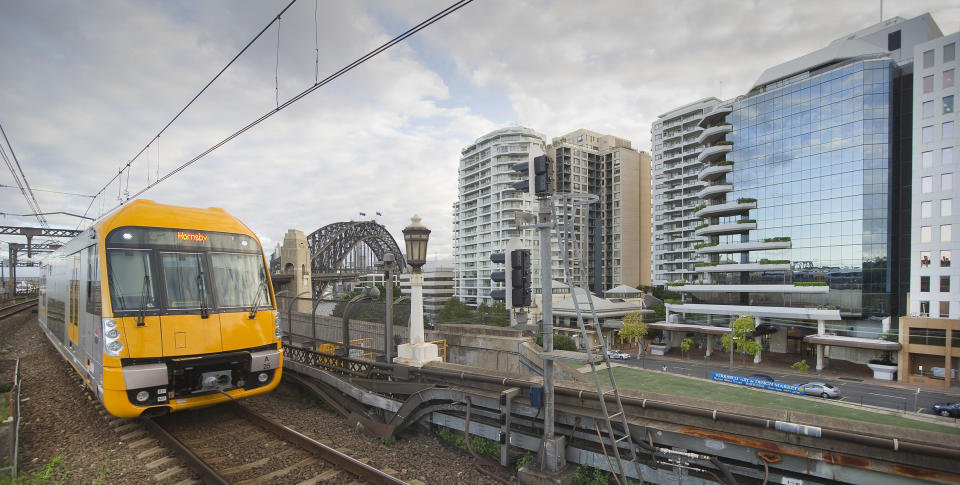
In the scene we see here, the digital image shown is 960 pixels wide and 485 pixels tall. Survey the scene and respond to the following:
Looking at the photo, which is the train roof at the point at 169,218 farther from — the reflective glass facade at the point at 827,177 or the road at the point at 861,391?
the reflective glass facade at the point at 827,177

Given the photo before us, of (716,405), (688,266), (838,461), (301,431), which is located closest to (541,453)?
(716,405)

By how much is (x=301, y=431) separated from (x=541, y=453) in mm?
4583

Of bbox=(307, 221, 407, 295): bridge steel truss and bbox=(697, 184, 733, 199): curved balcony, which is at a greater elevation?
bbox=(697, 184, 733, 199): curved balcony

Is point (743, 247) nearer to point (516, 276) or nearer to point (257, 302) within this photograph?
point (516, 276)

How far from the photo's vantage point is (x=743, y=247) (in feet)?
154

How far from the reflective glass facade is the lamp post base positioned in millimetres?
44442

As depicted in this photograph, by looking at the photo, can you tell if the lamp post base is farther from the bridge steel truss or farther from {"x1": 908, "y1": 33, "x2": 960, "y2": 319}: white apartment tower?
the bridge steel truss

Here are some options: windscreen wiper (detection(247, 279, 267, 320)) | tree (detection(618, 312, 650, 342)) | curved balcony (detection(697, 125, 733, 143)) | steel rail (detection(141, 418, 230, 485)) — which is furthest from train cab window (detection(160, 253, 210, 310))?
curved balcony (detection(697, 125, 733, 143))

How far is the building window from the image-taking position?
40312mm

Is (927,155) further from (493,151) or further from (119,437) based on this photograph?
(493,151)

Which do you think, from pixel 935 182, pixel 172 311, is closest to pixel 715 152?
pixel 935 182

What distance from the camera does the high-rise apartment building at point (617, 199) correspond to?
82812mm

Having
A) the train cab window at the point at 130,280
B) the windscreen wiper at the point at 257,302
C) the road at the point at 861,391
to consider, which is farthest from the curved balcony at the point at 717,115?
the train cab window at the point at 130,280

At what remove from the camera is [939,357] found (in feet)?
104
